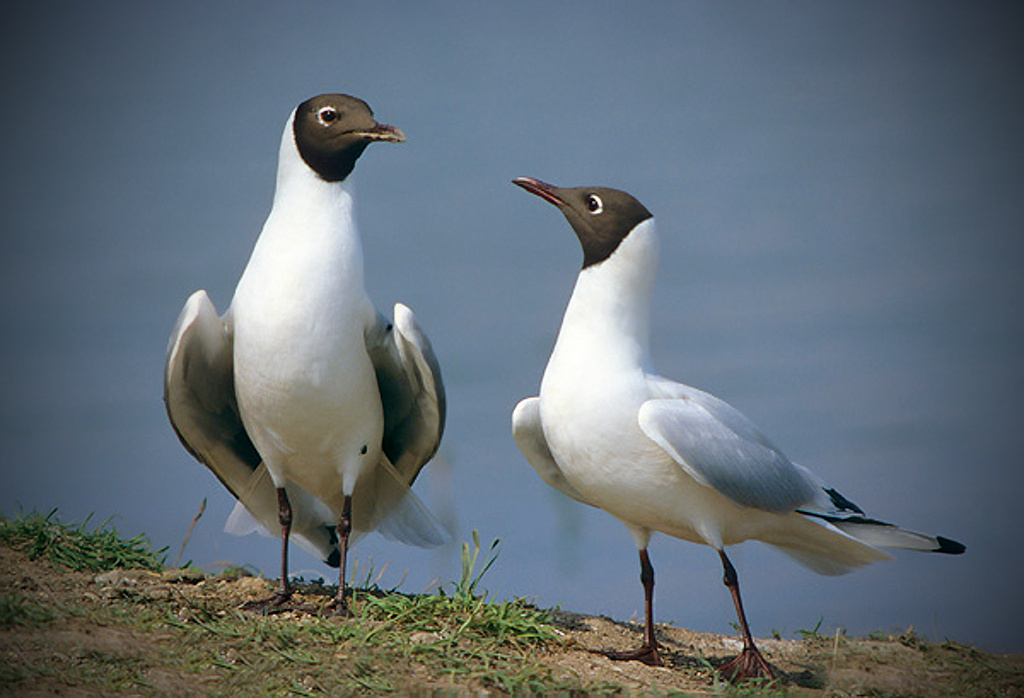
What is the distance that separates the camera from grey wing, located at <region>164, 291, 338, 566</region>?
20.7ft

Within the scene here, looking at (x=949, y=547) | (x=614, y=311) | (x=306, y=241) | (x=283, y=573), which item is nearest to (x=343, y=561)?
(x=283, y=573)

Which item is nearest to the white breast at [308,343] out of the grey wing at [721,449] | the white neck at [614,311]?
the white neck at [614,311]

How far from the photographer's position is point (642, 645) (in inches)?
243

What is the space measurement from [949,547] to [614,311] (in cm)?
217

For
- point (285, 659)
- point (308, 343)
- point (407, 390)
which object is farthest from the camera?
point (407, 390)

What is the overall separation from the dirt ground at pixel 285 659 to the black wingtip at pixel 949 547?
770 mm

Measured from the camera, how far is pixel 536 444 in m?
6.50

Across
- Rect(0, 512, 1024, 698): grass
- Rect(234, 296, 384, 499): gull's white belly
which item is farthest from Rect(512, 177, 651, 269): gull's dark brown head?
Rect(0, 512, 1024, 698): grass

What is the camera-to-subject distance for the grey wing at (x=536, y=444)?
21.0ft

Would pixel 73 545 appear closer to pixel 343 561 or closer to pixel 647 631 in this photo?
pixel 343 561

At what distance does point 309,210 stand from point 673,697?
10.5ft

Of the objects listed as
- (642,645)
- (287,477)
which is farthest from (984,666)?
(287,477)

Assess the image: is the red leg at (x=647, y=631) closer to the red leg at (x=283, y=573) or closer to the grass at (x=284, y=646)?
the grass at (x=284, y=646)

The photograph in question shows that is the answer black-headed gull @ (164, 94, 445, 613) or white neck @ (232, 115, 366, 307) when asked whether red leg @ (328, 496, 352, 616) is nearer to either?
black-headed gull @ (164, 94, 445, 613)
